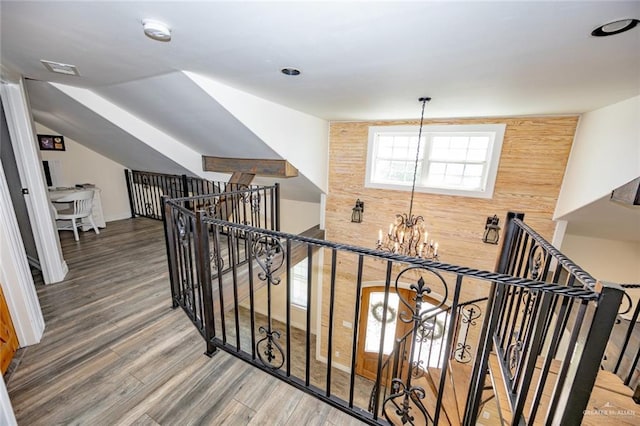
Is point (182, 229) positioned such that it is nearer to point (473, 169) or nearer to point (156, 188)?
point (473, 169)

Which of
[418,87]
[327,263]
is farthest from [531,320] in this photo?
[327,263]

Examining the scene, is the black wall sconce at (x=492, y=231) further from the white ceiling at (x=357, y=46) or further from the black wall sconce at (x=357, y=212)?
the black wall sconce at (x=357, y=212)

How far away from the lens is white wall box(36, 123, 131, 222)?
4.95 meters

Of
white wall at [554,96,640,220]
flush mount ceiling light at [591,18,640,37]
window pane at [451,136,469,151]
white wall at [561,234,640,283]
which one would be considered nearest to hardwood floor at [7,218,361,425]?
flush mount ceiling light at [591,18,640,37]

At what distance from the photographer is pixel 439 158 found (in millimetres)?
4156

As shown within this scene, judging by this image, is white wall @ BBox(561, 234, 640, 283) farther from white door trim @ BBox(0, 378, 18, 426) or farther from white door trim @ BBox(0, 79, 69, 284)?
white door trim @ BBox(0, 79, 69, 284)

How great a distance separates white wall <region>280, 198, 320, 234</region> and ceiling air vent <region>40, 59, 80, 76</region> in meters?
4.17

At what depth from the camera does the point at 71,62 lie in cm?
219

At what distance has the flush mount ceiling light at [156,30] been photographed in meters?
1.40

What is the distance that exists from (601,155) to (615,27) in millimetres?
2135

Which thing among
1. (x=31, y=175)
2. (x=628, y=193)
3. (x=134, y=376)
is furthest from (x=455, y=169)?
(x=31, y=175)

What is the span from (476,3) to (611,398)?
250 cm

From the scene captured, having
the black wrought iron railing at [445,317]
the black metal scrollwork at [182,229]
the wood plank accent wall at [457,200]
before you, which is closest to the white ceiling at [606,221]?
the wood plank accent wall at [457,200]

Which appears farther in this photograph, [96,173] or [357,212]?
[96,173]
